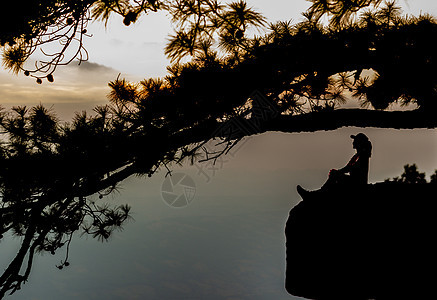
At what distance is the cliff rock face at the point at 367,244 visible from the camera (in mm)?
2176

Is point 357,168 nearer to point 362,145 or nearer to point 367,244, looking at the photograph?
point 362,145

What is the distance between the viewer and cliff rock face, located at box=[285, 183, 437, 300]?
2.18 metres

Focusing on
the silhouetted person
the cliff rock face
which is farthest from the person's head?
the cliff rock face

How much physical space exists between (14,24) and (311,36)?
1988 millimetres

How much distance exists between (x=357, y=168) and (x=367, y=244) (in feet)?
1.75

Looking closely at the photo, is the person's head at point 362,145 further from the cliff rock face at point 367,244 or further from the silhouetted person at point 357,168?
the cliff rock face at point 367,244

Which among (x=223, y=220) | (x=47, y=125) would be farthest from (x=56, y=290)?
(x=47, y=125)

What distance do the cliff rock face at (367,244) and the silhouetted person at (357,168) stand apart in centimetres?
6

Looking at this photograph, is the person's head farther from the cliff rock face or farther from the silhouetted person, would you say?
the cliff rock face

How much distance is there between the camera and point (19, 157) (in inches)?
91.6

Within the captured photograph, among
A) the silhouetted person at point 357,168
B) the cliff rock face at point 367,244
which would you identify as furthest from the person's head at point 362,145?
the cliff rock face at point 367,244

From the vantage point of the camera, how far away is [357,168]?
2391 mm

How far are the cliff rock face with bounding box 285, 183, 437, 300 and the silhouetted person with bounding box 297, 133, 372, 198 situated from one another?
0.20 ft

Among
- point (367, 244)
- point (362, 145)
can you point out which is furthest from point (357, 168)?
point (367, 244)
